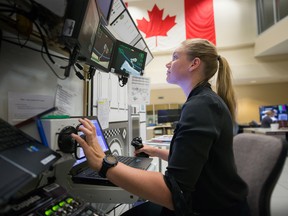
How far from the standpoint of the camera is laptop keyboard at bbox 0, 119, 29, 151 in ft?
1.83

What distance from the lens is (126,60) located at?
157 centimetres

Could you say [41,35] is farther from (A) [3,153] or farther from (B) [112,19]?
(B) [112,19]

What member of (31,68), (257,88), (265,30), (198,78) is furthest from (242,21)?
(31,68)

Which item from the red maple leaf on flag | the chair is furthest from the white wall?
the chair

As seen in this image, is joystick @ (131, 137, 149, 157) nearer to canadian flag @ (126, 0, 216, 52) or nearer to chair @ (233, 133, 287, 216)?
chair @ (233, 133, 287, 216)

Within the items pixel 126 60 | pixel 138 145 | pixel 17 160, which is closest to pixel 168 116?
pixel 126 60

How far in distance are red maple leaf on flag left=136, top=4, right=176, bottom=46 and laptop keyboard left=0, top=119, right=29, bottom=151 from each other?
17.3 ft

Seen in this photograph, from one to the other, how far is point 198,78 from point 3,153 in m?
0.82

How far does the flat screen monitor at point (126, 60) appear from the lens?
144 cm

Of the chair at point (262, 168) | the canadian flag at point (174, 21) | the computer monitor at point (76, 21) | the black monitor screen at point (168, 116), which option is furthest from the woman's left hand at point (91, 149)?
the canadian flag at point (174, 21)

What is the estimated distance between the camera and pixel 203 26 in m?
5.30

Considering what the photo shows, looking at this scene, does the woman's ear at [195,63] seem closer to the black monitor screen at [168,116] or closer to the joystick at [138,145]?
the joystick at [138,145]

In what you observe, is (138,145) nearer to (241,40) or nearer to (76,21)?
(76,21)

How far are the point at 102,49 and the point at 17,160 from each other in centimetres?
88
